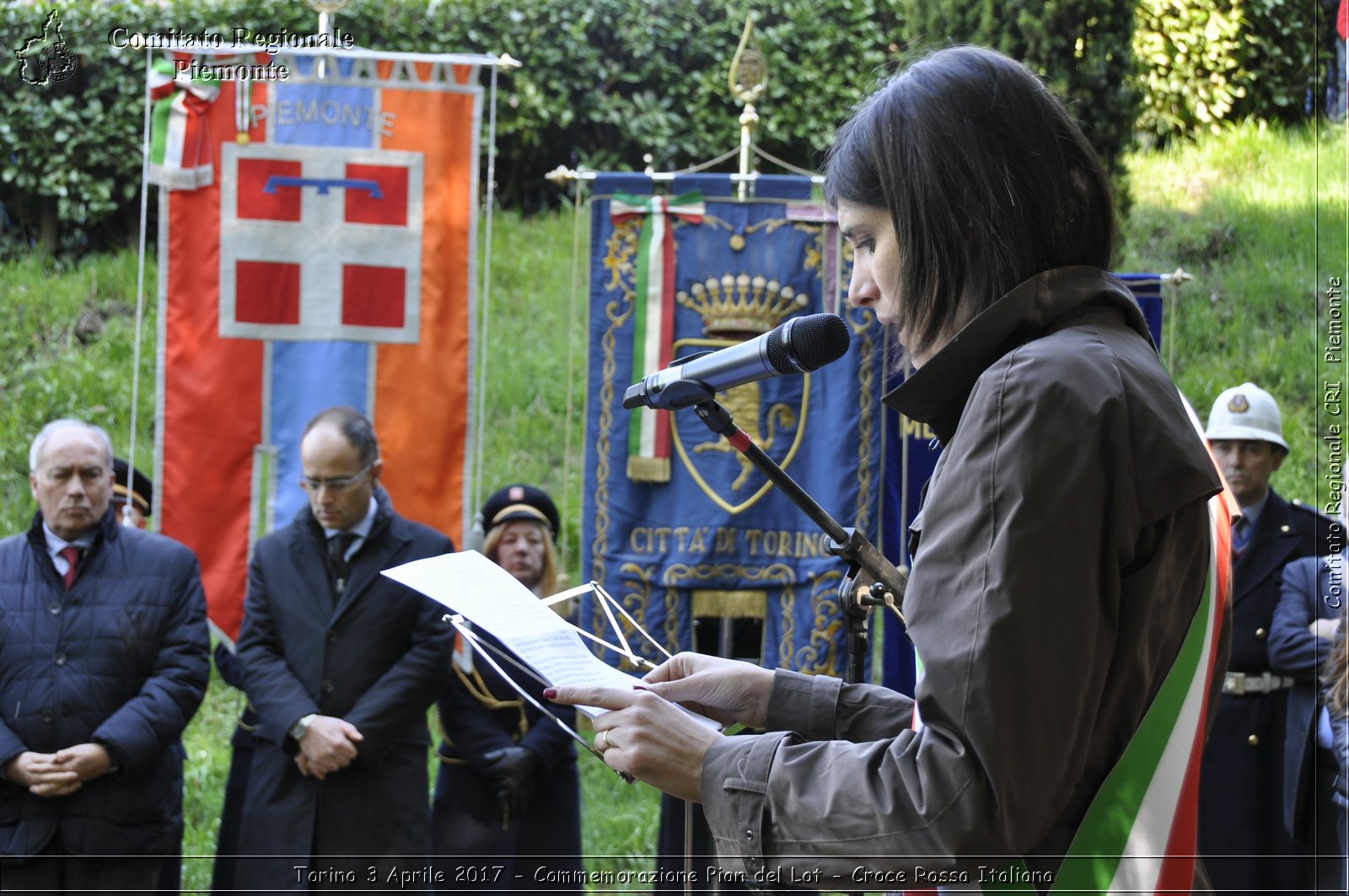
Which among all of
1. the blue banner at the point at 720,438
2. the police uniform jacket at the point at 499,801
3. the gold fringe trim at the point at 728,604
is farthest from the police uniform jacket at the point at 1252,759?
the police uniform jacket at the point at 499,801

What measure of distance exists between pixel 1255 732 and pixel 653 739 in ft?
12.1

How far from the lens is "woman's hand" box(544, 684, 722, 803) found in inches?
61.3

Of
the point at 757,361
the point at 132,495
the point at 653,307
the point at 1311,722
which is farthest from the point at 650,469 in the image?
the point at 757,361

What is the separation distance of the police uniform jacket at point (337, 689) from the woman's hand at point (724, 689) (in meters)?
2.47

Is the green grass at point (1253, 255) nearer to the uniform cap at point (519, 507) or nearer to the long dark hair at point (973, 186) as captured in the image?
the uniform cap at point (519, 507)

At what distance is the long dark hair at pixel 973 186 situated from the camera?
60.1 inches

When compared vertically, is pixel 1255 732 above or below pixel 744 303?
below

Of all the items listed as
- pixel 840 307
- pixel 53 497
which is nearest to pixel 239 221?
pixel 53 497

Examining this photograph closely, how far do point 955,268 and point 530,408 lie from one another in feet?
20.7

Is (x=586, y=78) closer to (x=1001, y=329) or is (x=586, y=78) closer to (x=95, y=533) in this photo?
(x=95, y=533)

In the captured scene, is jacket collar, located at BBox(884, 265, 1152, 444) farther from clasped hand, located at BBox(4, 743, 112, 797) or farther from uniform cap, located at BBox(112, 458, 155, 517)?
uniform cap, located at BBox(112, 458, 155, 517)

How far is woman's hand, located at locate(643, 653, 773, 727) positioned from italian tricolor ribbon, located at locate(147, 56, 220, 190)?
3.82 meters

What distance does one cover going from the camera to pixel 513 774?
4.37m

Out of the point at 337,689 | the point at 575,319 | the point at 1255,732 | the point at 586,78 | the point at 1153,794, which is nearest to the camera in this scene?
the point at 1153,794
